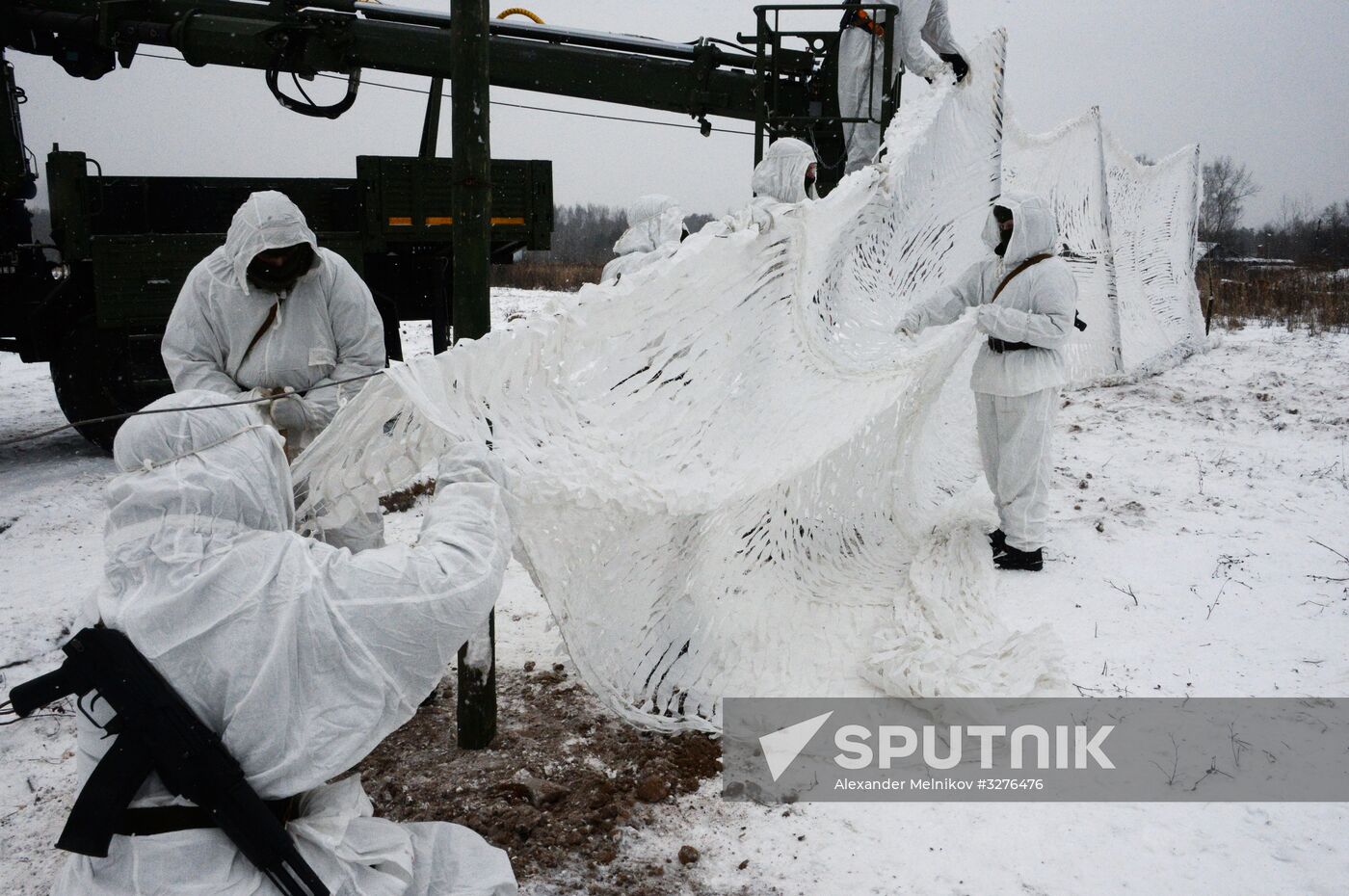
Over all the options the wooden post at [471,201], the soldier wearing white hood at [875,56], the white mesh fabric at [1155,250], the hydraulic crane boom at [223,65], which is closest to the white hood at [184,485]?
the wooden post at [471,201]

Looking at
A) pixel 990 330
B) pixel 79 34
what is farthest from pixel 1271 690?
pixel 79 34

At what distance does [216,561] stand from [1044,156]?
7306mm

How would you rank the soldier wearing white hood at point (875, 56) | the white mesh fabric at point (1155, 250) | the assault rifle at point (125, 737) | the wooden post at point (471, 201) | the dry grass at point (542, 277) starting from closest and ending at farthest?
the assault rifle at point (125, 737) → the wooden post at point (471, 201) → the soldier wearing white hood at point (875, 56) → the white mesh fabric at point (1155, 250) → the dry grass at point (542, 277)

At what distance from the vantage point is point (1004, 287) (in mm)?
4457

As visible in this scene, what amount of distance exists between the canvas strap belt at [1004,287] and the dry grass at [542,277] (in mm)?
19014

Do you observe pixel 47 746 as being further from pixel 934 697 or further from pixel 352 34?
pixel 352 34

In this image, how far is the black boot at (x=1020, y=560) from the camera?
4.46m

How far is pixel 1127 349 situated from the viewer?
348 inches

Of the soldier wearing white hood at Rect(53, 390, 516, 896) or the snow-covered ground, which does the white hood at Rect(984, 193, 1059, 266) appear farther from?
the soldier wearing white hood at Rect(53, 390, 516, 896)

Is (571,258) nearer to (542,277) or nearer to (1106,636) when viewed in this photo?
(542,277)

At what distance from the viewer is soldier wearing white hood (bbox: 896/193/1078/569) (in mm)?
4359

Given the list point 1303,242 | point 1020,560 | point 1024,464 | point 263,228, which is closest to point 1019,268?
point 1024,464

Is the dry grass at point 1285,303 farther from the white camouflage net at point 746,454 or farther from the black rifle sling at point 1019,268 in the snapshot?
the white camouflage net at point 746,454

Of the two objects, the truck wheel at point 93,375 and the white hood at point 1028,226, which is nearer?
the white hood at point 1028,226
